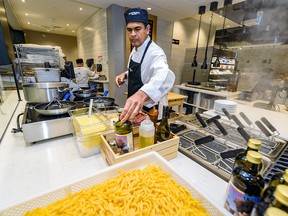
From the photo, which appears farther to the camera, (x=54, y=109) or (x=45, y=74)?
(x=45, y=74)

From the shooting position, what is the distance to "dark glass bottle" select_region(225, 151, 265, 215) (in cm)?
35

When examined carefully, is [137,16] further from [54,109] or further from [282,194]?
[282,194]

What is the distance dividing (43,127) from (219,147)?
102 centimetres

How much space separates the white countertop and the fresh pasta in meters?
0.05

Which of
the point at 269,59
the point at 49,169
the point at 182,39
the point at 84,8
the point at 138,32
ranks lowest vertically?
the point at 49,169

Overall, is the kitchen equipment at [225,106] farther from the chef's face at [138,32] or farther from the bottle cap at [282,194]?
the bottle cap at [282,194]

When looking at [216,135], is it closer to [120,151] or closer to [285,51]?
[120,151]

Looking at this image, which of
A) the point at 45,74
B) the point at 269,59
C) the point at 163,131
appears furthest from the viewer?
the point at 269,59

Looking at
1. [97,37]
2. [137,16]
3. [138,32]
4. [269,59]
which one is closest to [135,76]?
[138,32]

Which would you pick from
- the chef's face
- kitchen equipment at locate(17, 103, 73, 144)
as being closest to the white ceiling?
the chef's face

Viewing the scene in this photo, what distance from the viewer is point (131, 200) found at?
0.44 metres

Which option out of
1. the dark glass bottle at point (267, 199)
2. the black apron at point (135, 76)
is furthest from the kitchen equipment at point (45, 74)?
the dark glass bottle at point (267, 199)

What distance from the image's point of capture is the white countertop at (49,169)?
551 millimetres

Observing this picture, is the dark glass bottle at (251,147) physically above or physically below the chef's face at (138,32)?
below
